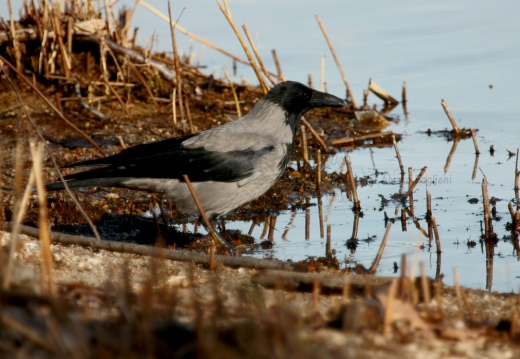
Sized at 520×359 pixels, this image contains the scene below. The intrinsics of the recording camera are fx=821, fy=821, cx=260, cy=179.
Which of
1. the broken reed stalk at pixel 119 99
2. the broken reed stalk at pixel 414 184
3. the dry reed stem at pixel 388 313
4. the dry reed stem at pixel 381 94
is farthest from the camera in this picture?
the dry reed stem at pixel 381 94

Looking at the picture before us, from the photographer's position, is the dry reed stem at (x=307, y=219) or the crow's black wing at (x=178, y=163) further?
the dry reed stem at (x=307, y=219)

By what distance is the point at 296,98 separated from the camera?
7113 millimetres

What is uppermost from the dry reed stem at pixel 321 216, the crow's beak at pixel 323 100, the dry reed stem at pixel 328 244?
the crow's beak at pixel 323 100

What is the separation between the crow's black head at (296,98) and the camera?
703cm

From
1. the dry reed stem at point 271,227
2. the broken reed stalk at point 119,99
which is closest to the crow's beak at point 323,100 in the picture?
the dry reed stem at point 271,227

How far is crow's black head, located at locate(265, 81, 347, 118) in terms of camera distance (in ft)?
23.1

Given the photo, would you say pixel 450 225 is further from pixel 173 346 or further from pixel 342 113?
pixel 173 346

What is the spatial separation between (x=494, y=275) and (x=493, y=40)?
9.17 metres

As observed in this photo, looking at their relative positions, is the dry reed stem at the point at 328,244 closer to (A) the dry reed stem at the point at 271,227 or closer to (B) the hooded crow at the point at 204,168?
(A) the dry reed stem at the point at 271,227

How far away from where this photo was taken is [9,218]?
630cm

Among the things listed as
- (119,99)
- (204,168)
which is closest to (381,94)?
(119,99)

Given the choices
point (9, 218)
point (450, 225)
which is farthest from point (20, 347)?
point (450, 225)

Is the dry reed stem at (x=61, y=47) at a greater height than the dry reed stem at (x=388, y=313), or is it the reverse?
the dry reed stem at (x=61, y=47)

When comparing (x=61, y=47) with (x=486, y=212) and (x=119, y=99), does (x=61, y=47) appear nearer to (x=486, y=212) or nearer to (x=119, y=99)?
(x=119, y=99)
